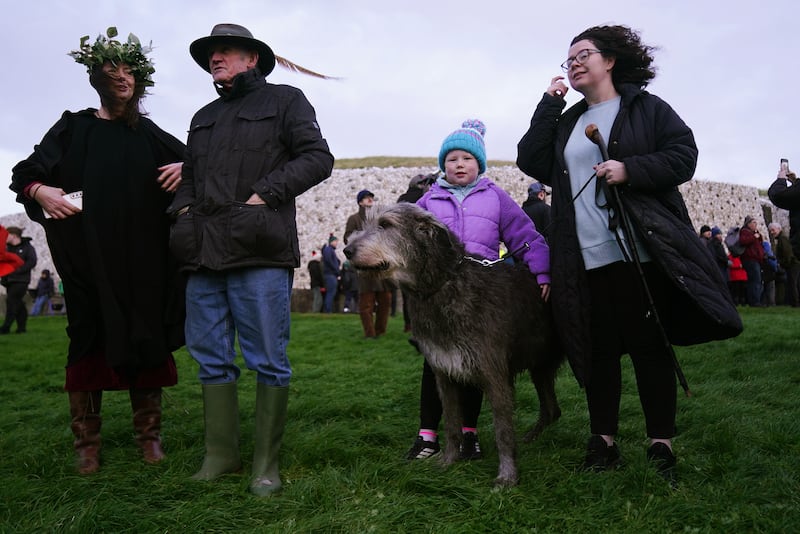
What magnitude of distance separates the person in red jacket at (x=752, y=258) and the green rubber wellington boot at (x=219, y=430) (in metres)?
19.0

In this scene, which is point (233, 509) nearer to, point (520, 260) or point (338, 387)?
point (520, 260)

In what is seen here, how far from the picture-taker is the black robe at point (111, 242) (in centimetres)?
412

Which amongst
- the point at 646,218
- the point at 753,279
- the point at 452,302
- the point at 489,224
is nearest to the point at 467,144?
the point at 489,224

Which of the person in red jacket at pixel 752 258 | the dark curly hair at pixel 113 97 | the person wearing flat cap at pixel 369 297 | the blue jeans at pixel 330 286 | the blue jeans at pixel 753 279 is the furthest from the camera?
the blue jeans at pixel 330 286

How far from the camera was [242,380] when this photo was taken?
8.15m

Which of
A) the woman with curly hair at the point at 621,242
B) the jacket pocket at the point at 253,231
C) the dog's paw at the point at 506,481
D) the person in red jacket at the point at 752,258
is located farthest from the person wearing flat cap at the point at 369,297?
the person in red jacket at the point at 752,258

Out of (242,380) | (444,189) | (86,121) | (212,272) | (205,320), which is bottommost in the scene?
(242,380)

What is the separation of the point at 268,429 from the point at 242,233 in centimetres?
→ 120

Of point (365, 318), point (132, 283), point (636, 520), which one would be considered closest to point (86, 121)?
point (132, 283)

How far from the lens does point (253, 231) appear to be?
364cm

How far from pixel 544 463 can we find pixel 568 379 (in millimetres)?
3214

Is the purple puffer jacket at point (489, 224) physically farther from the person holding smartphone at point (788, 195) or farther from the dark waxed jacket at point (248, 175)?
the person holding smartphone at point (788, 195)

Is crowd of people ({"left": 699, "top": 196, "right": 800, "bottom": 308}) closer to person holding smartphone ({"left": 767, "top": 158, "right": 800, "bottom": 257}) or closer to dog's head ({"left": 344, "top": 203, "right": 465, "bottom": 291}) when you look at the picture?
person holding smartphone ({"left": 767, "top": 158, "right": 800, "bottom": 257})

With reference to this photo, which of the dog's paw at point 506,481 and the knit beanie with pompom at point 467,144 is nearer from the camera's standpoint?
the dog's paw at point 506,481
